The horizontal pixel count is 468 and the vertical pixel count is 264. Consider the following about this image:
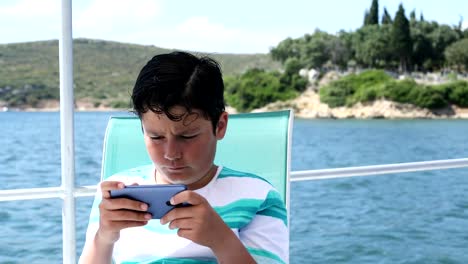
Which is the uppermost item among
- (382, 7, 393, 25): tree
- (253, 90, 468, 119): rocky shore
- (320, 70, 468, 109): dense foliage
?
(382, 7, 393, 25): tree

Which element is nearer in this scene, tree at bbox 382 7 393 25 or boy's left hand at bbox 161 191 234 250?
boy's left hand at bbox 161 191 234 250

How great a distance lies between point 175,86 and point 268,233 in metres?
0.25

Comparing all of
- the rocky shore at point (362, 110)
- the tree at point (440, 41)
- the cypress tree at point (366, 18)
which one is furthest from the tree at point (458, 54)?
the cypress tree at point (366, 18)

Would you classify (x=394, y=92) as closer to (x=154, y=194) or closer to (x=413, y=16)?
(x=413, y=16)

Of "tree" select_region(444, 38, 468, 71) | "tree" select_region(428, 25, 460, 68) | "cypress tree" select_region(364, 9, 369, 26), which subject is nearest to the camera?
"tree" select_region(444, 38, 468, 71)

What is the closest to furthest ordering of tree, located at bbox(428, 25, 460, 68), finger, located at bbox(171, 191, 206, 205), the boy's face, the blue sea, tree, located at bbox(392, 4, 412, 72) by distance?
1. finger, located at bbox(171, 191, 206, 205)
2. the boy's face
3. the blue sea
4. tree, located at bbox(392, 4, 412, 72)
5. tree, located at bbox(428, 25, 460, 68)

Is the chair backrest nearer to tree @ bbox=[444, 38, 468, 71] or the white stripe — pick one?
the white stripe

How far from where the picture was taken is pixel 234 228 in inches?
38.8

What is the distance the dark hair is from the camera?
91 cm

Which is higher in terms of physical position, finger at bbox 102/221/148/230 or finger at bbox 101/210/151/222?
finger at bbox 101/210/151/222

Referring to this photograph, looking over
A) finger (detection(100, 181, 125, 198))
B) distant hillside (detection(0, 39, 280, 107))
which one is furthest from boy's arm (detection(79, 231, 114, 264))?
distant hillside (detection(0, 39, 280, 107))

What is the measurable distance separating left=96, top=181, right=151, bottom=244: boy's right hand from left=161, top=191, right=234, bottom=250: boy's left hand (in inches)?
1.2

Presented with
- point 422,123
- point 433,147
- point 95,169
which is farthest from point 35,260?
point 422,123

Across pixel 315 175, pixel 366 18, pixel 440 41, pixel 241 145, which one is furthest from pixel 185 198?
pixel 366 18
